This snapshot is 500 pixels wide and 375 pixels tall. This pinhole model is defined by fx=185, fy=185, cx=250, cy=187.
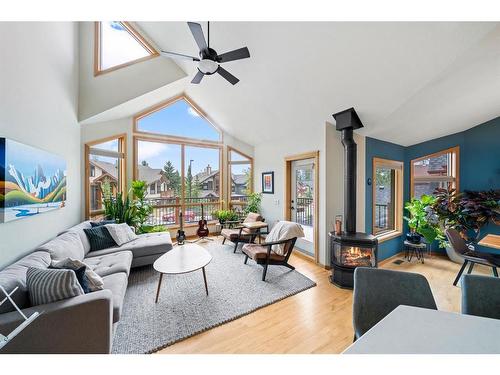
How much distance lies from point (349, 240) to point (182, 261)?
226 centimetres

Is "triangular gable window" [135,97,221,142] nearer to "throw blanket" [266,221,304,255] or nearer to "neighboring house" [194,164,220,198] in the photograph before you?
"neighboring house" [194,164,220,198]

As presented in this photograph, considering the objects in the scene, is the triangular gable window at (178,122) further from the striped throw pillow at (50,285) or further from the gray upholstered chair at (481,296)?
the gray upholstered chair at (481,296)

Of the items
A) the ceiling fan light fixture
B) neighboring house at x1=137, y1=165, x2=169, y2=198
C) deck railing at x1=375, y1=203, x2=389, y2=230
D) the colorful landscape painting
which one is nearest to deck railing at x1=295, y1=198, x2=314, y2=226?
deck railing at x1=375, y1=203, x2=389, y2=230

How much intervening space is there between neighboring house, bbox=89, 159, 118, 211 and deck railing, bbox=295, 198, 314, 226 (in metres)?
4.03

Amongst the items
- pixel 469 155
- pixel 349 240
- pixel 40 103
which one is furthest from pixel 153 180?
pixel 469 155

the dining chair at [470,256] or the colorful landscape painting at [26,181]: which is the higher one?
the colorful landscape painting at [26,181]

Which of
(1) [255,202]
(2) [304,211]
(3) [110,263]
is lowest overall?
(3) [110,263]

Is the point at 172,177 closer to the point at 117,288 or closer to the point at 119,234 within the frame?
the point at 119,234

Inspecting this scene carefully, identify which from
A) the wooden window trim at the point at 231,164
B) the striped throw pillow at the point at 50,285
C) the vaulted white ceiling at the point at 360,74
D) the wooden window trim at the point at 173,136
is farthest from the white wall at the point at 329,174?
the striped throw pillow at the point at 50,285

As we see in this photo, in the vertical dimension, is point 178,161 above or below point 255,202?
above

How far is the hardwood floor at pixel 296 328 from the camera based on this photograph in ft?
5.19

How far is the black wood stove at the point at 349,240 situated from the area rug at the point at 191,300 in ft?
1.53

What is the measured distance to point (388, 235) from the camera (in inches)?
144
